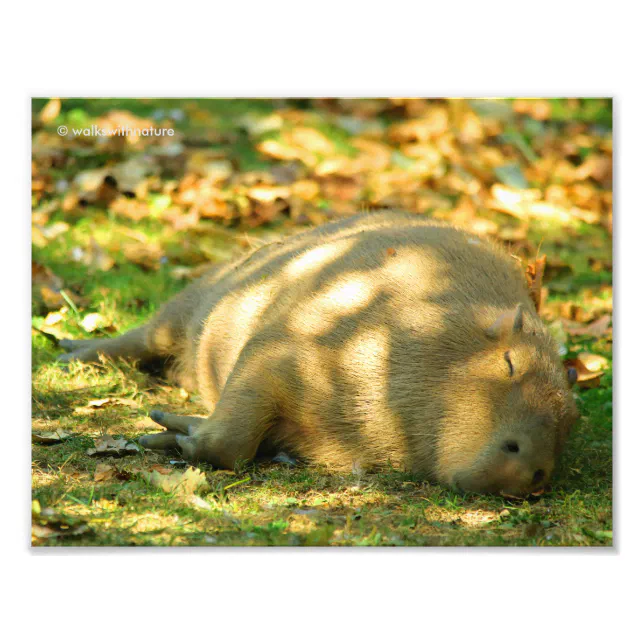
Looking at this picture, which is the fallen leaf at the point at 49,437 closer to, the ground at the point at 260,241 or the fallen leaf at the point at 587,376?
the ground at the point at 260,241

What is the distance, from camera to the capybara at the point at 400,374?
3719mm

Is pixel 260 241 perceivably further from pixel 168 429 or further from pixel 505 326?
pixel 505 326

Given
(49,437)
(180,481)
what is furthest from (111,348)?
(180,481)

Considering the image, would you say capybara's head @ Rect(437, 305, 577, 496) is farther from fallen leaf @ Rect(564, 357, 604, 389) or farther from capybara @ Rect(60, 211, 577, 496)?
fallen leaf @ Rect(564, 357, 604, 389)

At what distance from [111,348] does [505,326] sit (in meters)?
2.36

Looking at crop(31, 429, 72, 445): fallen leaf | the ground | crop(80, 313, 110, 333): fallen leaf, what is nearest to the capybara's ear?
the ground

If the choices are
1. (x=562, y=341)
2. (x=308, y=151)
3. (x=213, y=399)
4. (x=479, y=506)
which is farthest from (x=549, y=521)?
(x=308, y=151)

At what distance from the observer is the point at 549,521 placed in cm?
372

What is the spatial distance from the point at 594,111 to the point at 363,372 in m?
1.95

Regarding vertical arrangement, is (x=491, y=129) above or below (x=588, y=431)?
above

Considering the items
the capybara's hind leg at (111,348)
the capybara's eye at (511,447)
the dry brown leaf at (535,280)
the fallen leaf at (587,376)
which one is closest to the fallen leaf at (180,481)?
the capybara's eye at (511,447)

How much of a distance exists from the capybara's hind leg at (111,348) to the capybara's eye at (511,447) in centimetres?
230

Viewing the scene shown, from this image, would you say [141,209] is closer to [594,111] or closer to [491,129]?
[491,129]

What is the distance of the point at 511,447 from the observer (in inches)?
143
